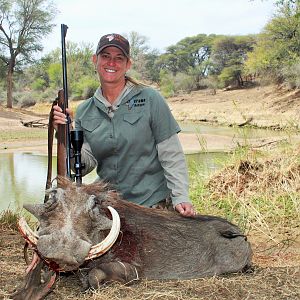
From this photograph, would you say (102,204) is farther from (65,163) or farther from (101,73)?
(101,73)

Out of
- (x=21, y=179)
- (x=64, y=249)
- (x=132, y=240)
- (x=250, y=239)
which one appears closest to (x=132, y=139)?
(x=132, y=240)

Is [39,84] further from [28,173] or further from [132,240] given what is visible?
[132,240]

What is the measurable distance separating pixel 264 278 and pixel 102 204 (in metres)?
1.08

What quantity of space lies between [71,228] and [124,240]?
0.65m

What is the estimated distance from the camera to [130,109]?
4.25 m

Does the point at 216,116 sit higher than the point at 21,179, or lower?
lower

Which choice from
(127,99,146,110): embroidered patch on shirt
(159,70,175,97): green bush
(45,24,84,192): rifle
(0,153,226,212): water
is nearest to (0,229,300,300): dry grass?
(45,24,84,192): rifle

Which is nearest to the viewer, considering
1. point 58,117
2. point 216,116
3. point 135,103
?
point 58,117

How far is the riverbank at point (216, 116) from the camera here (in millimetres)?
14945

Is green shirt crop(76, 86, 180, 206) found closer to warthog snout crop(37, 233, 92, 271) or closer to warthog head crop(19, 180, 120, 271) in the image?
warthog head crop(19, 180, 120, 271)

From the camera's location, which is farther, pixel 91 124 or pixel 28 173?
pixel 28 173

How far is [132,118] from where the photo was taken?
4.22m

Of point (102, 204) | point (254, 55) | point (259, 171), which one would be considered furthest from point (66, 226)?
point (254, 55)

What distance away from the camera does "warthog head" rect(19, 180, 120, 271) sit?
2.80 meters
